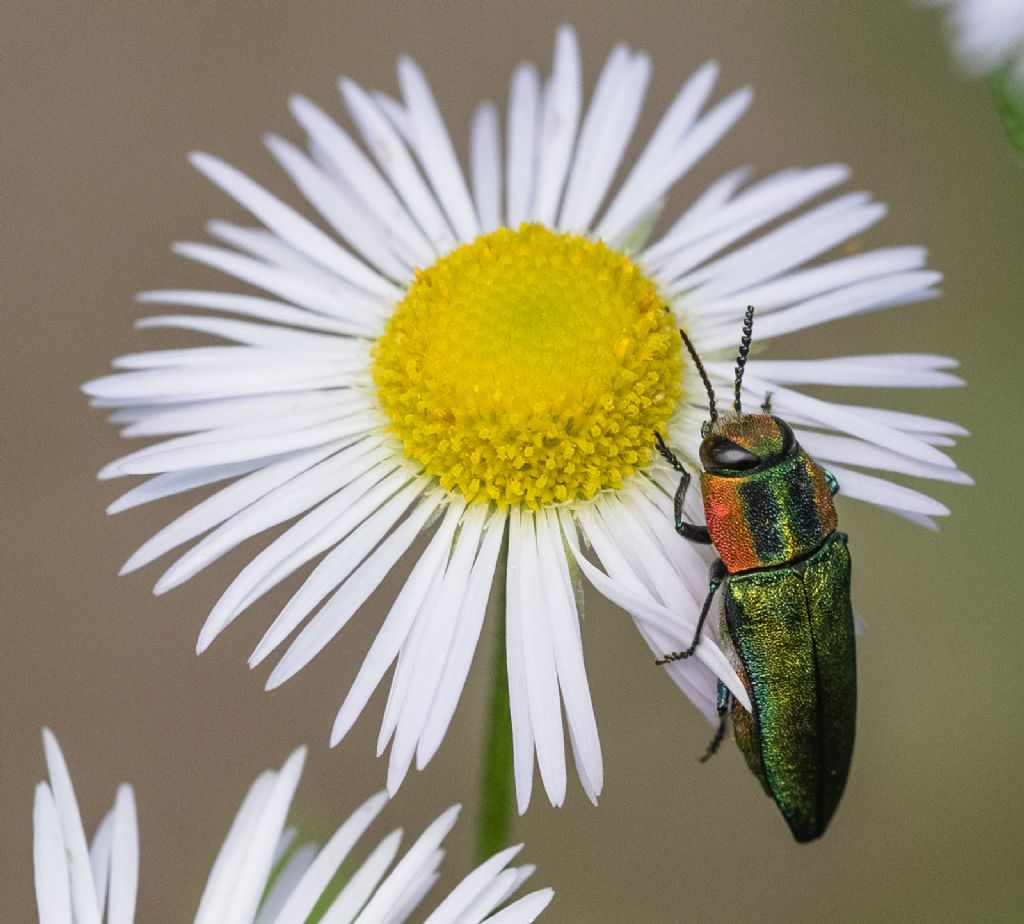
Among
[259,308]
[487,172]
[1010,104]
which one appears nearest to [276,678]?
[259,308]

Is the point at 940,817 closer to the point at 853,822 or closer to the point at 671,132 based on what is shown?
the point at 853,822

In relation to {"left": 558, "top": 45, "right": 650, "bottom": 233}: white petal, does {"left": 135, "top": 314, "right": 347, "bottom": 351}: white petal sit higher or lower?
lower

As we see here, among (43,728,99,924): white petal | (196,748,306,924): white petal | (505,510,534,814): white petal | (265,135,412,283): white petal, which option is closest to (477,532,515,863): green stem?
(505,510,534,814): white petal

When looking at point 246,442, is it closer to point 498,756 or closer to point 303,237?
point 303,237

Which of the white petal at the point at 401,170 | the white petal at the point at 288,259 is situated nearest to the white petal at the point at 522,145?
the white petal at the point at 401,170

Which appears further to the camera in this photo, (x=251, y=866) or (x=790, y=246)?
(x=790, y=246)

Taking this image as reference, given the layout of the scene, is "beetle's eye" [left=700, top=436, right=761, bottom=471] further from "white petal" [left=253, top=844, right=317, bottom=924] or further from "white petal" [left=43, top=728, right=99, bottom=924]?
"white petal" [left=43, top=728, right=99, bottom=924]

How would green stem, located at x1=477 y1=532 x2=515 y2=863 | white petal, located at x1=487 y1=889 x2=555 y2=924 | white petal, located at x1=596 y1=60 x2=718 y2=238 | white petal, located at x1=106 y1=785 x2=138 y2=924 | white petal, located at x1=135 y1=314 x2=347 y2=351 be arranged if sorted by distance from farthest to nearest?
white petal, located at x1=596 y1=60 x2=718 y2=238, white petal, located at x1=135 y1=314 x2=347 y2=351, green stem, located at x1=477 y1=532 x2=515 y2=863, white petal, located at x1=106 y1=785 x2=138 y2=924, white petal, located at x1=487 y1=889 x2=555 y2=924
